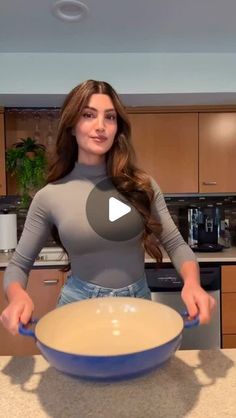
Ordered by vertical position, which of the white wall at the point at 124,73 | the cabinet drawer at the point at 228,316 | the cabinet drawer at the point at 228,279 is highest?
the white wall at the point at 124,73

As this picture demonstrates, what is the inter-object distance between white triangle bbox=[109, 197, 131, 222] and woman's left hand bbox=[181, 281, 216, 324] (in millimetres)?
280

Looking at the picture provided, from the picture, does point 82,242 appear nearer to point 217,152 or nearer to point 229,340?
point 229,340

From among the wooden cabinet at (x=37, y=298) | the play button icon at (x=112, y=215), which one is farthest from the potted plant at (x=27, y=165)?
the play button icon at (x=112, y=215)

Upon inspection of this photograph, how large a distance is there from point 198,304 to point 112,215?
0.34 meters

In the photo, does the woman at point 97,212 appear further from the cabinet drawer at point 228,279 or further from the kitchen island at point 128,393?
the cabinet drawer at point 228,279

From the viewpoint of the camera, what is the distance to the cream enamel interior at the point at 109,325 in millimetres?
683

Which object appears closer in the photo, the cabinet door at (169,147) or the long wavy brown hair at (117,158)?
the long wavy brown hair at (117,158)

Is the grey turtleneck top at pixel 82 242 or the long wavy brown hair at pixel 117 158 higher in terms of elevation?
the long wavy brown hair at pixel 117 158

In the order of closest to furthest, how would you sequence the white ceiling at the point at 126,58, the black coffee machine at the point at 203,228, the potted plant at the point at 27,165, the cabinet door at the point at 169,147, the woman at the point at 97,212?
1. the woman at the point at 97,212
2. the white ceiling at the point at 126,58
3. the potted plant at the point at 27,165
4. the cabinet door at the point at 169,147
5. the black coffee machine at the point at 203,228

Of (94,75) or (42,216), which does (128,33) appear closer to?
(94,75)

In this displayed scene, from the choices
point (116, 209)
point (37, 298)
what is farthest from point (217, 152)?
point (116, 209)

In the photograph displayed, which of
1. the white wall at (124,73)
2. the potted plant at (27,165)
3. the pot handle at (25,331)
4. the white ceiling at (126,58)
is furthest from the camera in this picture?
the potted plant at (27,165)

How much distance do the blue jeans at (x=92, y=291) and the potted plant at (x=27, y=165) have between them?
141cm

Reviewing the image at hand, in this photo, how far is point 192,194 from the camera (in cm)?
254
